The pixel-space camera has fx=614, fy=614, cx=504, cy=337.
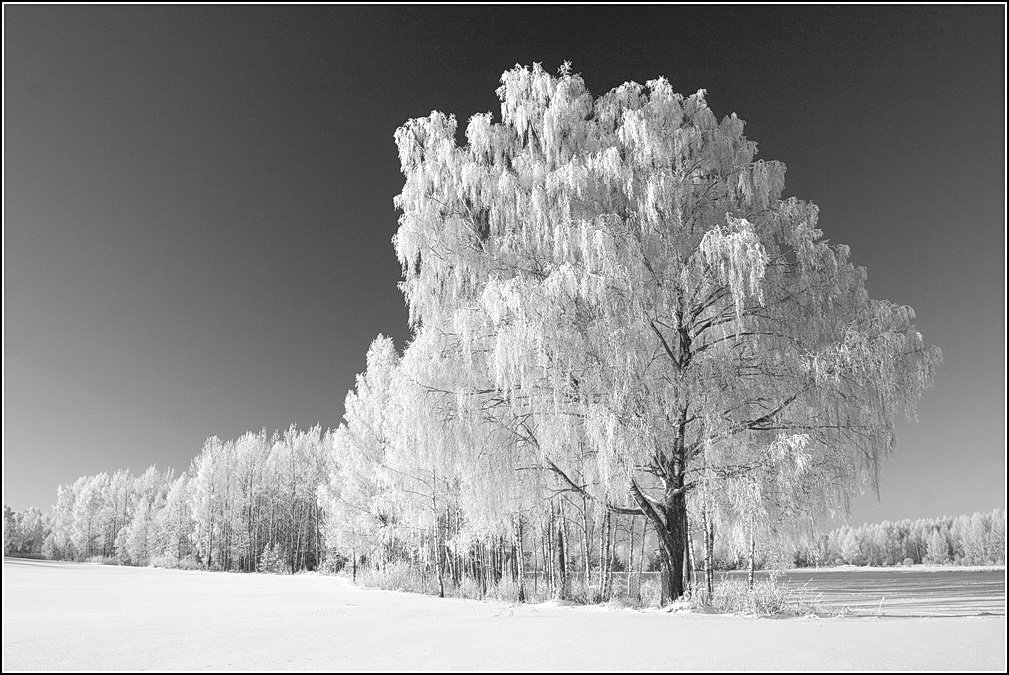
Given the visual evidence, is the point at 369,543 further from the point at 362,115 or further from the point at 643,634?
the point at 643,634

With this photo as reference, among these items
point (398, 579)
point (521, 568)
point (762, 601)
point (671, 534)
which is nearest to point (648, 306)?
point (671, 534)

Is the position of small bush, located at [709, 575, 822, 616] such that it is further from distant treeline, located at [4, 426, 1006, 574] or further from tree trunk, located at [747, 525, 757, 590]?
distant treeline, located at [4, 426, 1006, 574]

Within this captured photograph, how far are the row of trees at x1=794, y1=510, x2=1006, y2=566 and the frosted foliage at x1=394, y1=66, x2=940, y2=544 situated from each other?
5897 cm

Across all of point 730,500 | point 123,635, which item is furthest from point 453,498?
point 123,635

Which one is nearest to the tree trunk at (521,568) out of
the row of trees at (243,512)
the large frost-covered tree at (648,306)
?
the large frost-covered tree at (648,306)

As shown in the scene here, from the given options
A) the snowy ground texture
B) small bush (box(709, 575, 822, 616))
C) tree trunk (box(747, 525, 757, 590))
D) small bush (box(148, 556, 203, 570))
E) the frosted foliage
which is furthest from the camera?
small bush (box(148, 556, 203, 570))

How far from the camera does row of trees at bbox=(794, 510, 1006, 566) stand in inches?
2376

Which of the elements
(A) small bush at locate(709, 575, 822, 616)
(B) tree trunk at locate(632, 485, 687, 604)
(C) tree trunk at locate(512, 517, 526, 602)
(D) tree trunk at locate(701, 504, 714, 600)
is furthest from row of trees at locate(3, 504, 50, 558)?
(A) small bush at locate(709, 575, 822, 616)

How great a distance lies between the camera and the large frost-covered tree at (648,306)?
788 centimetres

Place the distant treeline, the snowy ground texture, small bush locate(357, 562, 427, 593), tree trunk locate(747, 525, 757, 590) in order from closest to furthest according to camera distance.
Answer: the snowy ground texture
tree trunk locate(747, 525, 757, 590)
small bush locate(357, 562, 427, 593)
the distant treeline

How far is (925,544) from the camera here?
6912 cm

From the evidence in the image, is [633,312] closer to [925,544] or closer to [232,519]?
[232,519]

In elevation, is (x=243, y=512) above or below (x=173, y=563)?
above

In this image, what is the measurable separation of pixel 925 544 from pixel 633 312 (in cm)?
7957
